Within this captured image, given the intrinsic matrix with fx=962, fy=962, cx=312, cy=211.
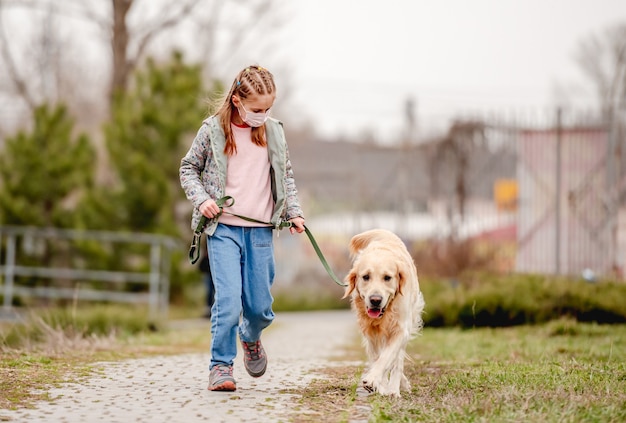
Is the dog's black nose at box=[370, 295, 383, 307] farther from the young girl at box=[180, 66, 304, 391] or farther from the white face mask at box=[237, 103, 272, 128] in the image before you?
the white face mask at box=[237, 103, 272, 128]

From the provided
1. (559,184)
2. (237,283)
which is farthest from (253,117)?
(559,184)

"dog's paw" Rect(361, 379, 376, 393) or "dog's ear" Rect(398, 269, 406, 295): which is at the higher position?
"dog's ear" Rect(398, 269, 406, 295)

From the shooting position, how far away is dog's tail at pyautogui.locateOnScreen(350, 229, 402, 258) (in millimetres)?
6448

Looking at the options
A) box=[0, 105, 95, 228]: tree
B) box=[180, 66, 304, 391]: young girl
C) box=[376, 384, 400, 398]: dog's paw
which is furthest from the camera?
box=[0, 105, 95, 228]: tree

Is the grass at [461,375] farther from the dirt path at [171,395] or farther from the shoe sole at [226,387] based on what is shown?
the shoe sole at [226,387]

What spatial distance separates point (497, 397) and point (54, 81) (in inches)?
1199

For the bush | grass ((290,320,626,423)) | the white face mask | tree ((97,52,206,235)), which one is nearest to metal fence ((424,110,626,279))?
the bush

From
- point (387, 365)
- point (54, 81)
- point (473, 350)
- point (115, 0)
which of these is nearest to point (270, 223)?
point (387, 365)

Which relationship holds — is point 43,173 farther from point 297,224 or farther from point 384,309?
point 384,309

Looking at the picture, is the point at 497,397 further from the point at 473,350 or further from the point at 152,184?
the point at 152,184

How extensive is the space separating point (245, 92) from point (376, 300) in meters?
1.45

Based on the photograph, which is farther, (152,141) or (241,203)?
(152,141)

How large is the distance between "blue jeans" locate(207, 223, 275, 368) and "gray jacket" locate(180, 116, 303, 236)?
0.11 m

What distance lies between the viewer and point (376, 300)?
5.61 meters
